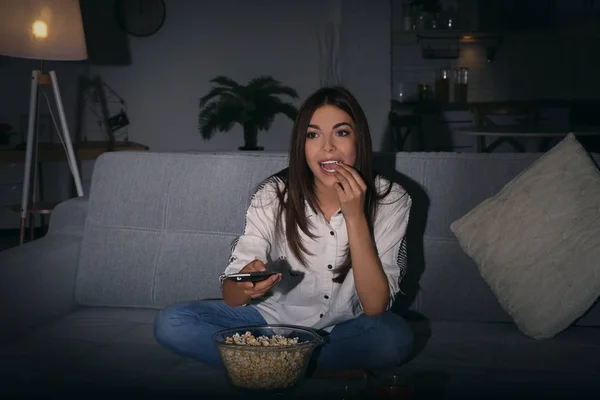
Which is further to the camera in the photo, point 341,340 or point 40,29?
point 40,29

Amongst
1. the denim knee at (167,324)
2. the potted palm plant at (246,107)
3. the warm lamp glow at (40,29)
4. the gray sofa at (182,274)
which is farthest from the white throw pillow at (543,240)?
the potted palm plant at (246,107)

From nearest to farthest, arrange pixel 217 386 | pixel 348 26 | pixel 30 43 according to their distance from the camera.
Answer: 1. pixel 217 386
2. pixel 30 43
3. pixel 348 26

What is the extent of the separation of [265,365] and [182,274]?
0.79m

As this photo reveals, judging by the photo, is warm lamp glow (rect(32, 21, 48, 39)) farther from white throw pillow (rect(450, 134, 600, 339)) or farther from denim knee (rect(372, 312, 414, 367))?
denim knee (rect(372, 312, 414, 367))

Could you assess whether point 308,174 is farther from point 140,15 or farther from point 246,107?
point 140,15

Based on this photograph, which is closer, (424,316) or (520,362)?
(520,362)

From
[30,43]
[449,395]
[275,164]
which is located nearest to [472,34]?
[30,43]

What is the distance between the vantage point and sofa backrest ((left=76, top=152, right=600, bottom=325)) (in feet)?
7.54

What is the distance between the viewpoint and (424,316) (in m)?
2.32

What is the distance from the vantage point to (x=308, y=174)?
2.12 m

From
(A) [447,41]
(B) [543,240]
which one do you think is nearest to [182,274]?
(B) [543,240]

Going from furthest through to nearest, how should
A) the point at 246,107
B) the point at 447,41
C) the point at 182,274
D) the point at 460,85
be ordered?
the point at 447,41
the point at 460,85
the point at 246,107
the point at 182,274

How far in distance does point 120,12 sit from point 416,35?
275 centimetres

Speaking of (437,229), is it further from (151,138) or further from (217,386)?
(151,138)
